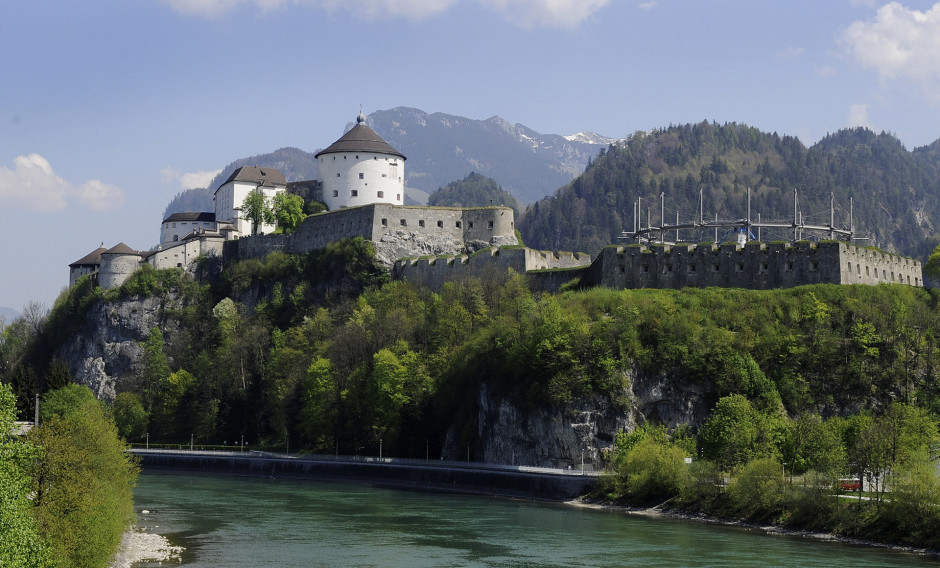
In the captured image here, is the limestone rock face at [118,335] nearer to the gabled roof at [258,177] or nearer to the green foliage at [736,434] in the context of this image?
the gabled roof at [258,177]

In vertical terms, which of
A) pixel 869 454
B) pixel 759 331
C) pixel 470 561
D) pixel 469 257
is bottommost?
pixel 470 561

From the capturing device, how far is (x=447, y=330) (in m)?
81.8

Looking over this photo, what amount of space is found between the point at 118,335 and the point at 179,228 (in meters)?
14.1

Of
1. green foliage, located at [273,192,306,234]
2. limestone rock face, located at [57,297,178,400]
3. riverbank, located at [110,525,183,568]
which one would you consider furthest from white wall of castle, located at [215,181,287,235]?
riverbank, located at [110,525,183,568]

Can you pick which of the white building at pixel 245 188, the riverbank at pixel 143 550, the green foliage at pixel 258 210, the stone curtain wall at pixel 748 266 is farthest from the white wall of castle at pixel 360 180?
the riverbank at pixel 143 550

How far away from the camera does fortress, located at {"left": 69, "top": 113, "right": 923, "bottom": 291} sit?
7456 cm

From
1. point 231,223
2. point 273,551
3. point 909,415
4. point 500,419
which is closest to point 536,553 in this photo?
point 273,551

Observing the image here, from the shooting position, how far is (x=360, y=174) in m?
103

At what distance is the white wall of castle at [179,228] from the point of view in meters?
116

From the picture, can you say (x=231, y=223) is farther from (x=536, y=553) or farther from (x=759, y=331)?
(x=536, y=553)

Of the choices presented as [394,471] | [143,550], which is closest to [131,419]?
[394,471]

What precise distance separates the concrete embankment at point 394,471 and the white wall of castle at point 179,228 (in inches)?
1210

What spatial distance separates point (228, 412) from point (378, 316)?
Result: 14859 mm

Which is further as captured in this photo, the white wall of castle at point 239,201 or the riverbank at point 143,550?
the white wall of castle at point 239,201
